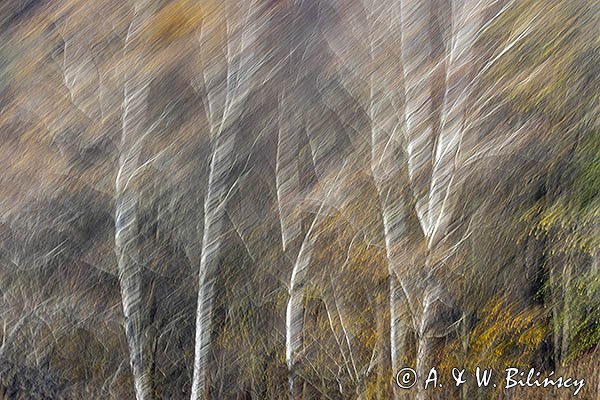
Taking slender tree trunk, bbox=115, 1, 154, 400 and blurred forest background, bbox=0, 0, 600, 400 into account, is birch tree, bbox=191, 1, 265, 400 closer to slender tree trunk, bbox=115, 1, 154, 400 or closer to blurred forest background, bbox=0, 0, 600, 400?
blurred forest background, bbox=0, 0, 600, 400

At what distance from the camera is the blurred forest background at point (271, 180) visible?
632cm

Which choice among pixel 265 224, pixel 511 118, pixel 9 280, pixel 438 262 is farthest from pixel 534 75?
pixel 9 280

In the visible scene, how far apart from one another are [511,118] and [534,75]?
18.5 inches

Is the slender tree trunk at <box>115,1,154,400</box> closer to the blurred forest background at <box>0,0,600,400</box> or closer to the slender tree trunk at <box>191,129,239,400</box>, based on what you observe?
the blurred forest background at <box>0,0,600,400</box>

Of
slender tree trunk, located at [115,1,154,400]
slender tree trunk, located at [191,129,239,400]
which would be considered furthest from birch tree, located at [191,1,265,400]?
slender tree trunk, located at [115,1,154,400]

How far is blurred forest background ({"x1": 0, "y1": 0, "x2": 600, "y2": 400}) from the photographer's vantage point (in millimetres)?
6316

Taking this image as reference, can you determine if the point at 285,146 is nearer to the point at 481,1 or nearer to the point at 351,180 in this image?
the point at 351,180

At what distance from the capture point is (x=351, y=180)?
6.43m

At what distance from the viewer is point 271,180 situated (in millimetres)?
6512

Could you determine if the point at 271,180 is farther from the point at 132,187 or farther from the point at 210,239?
the point at 132,187

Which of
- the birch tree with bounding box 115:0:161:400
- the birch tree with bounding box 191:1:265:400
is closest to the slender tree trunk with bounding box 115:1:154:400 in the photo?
the birch tree with bounding box 115:0:161:400

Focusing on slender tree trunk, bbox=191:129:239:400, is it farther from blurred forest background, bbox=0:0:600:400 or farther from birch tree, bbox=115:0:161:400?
birch tree, bbox=115:0:161:400

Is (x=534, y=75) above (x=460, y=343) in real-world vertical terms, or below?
above

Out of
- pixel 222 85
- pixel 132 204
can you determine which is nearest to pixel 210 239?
pixel 132 204
